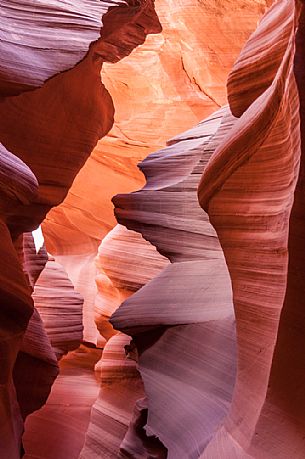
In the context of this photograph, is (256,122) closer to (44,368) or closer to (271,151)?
(271,151)

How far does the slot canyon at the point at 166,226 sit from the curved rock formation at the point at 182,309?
13 millimetres

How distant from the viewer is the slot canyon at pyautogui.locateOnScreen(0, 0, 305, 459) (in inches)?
97.5

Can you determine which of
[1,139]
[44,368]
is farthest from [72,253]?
[1,139]

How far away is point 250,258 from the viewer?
2.81m

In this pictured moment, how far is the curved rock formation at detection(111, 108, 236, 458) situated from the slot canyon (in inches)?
0.5

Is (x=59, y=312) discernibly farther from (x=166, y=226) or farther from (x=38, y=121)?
(x=38, y=121)

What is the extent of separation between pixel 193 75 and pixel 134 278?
295cm

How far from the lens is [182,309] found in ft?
14.2

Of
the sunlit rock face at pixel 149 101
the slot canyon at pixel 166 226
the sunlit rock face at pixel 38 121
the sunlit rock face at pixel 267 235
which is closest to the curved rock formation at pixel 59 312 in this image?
the slot canyon at pixel 166 226

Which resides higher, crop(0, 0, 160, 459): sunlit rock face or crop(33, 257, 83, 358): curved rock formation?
crop(0, 0, 160, 459): sunlit rock face

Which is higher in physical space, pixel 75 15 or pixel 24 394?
pixel 75 15

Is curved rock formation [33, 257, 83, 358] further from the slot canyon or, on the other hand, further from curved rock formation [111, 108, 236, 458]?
curved rock formation [111, 108, 236, 458]

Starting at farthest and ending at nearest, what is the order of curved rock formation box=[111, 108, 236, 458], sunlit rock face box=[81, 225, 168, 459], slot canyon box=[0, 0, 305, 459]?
sunlit rock face box=[81, 225, 168, 459] → curved rock formation box=[111, 108, 236, 458] → slot canyon box=[0, 0, 305, 459]

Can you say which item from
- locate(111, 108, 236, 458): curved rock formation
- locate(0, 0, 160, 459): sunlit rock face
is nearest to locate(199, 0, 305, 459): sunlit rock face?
locate(111, 108, 236, 458): curved rock formation
